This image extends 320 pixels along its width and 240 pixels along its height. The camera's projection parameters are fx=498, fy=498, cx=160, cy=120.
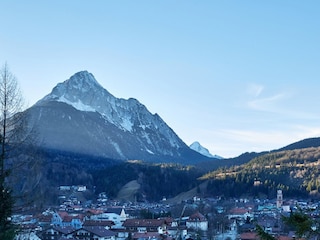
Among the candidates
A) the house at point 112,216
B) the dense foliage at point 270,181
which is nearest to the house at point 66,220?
the house at point 112,216

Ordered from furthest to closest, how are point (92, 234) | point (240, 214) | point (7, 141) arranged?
point (240, 214)
point (92, 234)
point (7, 141)

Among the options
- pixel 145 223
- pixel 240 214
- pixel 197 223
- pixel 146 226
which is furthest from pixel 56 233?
pixel 240 214

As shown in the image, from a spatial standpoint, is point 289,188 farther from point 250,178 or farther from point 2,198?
point 2,198

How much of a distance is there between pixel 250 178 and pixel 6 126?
9960 cm

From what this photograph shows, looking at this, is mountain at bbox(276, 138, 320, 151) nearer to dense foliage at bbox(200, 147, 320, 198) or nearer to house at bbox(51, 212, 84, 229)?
dense foliage at bbox(200, 147, 320, 198)

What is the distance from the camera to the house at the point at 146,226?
2076 inches

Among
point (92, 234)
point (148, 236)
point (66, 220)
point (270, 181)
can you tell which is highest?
point (270, 181)

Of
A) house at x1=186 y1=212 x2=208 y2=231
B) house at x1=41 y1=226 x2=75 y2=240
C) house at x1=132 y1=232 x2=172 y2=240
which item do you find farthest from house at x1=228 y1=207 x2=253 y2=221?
house at x1=41 y1=226 x2=75 y2=240

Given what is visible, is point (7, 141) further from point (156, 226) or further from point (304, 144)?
point (304, 144)

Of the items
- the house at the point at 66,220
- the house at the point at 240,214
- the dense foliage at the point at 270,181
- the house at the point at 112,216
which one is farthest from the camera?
the dense foliage at the point at 270,181

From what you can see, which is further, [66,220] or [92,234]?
[66,220]

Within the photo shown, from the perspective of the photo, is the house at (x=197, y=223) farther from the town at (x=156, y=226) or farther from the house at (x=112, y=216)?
the house at (x=112, y=216)

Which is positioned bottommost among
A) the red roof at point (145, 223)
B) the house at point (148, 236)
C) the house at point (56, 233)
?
the house at point (148, 236)

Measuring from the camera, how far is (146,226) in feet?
176
